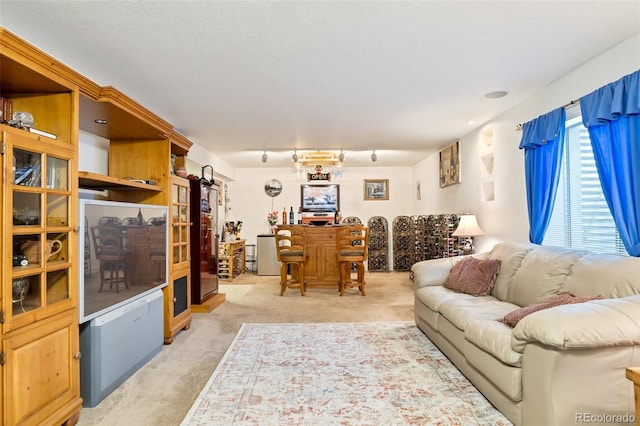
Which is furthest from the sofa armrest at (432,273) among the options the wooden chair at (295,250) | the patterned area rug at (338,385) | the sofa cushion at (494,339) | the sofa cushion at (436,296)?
the wooden chair at (295,250)

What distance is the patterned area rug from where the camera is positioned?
6.64 feet

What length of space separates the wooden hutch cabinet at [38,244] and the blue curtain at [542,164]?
358 cm

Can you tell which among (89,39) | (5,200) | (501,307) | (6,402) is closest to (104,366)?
(6,402)

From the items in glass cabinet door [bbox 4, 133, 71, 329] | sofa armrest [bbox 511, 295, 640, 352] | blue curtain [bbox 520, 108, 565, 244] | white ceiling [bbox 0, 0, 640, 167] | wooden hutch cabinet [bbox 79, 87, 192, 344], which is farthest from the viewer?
blue curtain [bbox 520, 108, 565, 244]

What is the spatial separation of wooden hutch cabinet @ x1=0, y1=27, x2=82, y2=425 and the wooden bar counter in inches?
146

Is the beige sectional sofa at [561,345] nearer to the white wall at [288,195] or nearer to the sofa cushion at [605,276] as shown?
the sofa cushion at [605,276]

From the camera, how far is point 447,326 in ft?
9.02

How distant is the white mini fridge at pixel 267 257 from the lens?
290 inches

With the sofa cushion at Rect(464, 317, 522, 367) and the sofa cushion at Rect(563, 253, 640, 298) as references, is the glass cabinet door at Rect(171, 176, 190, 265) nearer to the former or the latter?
the sofa cushion at Rect(464, 317, 522, 367)

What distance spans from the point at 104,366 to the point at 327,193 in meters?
6.25

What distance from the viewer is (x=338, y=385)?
7.93 feet

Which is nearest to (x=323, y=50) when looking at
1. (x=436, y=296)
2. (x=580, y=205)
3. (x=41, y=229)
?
(x=41, y=229)

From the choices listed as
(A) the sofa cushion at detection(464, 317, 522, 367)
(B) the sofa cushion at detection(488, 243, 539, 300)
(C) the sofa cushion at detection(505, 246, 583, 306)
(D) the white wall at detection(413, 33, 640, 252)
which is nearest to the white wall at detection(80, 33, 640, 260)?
(D) the white wall at detection(413, 33, 640, 252)

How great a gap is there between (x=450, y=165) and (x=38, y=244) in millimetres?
5239
